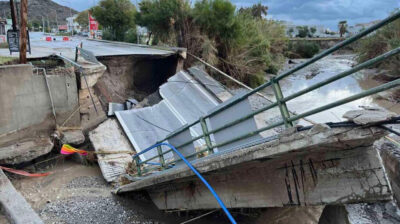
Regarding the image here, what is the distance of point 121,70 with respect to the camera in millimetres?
10641

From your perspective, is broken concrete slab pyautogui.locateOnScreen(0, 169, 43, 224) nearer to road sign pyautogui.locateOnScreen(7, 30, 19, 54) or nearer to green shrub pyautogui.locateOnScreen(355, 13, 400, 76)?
road sign pyautogui.locateOnScreen(7, 30, 19, 54)

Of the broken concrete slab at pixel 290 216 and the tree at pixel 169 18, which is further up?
the tree at pixel 169 18

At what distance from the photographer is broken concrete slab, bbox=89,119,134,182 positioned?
638 cm

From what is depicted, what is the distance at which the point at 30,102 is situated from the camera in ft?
21.9

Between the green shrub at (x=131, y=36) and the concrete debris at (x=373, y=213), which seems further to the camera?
the green shrub at (x=131, y=36)

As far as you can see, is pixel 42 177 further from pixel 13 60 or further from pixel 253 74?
pixel 253 74

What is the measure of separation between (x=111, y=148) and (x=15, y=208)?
2.99 meters

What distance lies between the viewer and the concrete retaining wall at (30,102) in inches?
246

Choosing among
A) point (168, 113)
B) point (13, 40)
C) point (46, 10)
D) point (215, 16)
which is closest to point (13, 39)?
point (13, 40)

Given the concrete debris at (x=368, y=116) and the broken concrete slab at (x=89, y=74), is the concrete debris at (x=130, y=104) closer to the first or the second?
the broken concrete slab at (x=89, y=74)

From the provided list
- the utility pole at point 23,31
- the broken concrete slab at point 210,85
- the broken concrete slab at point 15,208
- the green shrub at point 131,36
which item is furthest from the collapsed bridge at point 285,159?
the green shrub at point 131,36

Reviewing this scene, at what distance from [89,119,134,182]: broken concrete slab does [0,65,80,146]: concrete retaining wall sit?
74cm

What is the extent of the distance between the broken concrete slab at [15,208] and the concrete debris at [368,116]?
158 inches

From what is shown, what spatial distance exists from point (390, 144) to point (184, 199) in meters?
3.73
